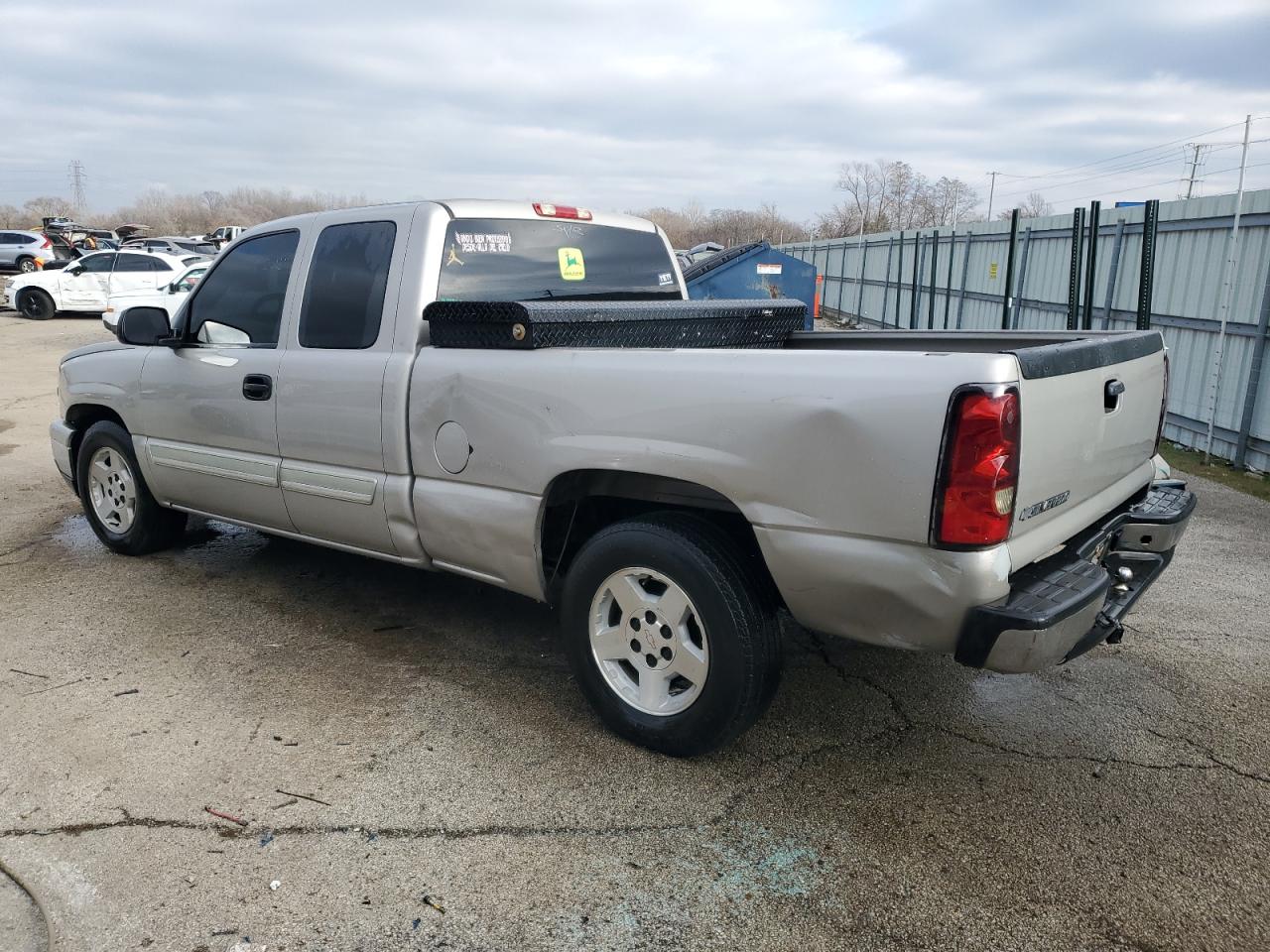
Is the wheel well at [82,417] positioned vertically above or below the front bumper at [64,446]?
above

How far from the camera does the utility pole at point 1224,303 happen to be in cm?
786

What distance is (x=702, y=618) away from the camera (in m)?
3.03

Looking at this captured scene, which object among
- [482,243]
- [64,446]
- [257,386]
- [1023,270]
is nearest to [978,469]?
[482,243]

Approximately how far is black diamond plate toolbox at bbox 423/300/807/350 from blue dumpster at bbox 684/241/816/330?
8.36 m

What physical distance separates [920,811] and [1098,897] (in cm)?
55

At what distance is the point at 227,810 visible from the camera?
301 centimetres

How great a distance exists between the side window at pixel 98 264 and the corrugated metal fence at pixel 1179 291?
17.9 meters

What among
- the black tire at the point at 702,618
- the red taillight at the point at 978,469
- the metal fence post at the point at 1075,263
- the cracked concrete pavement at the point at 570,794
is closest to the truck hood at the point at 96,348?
the cracked concrete pavement at the point at 570,794

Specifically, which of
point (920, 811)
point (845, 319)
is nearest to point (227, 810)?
point (920, 811)

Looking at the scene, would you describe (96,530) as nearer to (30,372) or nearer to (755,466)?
(755,466)

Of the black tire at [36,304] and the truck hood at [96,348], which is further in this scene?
the black tire at [36,304]

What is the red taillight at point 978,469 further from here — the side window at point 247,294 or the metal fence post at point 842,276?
the metal fence post at point 842,276

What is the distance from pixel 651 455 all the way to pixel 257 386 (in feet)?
7.29

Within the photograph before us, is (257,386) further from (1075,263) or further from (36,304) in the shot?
(36,304)
